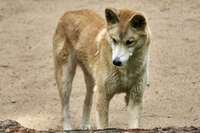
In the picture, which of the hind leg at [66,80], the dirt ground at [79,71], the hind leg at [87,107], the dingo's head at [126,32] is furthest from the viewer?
the dirt ground at [79,71]

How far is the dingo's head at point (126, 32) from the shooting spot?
478 cm

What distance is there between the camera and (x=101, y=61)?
5.43 m

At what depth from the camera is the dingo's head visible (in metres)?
4.78

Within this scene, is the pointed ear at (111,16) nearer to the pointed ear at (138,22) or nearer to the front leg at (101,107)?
the pointed ear at (138,22)

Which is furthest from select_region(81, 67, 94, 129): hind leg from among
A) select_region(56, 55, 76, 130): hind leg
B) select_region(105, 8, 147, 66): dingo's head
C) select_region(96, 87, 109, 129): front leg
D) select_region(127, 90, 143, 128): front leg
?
select_region(105, 8, 147, 66): dingo's head

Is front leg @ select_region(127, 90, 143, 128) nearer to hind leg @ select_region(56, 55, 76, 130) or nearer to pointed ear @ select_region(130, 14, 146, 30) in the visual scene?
pointed ear @ select_region(130, 14, 146, 30)

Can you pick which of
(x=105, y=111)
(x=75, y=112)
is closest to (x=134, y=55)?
(x=105, y=111)

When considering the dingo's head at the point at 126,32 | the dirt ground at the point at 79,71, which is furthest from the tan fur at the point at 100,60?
the dirt ground at the point at 79,71

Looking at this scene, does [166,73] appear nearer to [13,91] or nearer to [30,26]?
[13,91]

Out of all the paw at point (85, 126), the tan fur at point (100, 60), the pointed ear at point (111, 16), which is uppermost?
the pointed ear at point (111, 16)

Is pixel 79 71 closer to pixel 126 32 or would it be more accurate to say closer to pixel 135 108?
pixel 135 108

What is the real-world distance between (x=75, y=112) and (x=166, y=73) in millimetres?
2094

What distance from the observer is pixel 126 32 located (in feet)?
15.9

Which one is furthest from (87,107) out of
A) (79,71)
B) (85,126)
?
(79,71)
